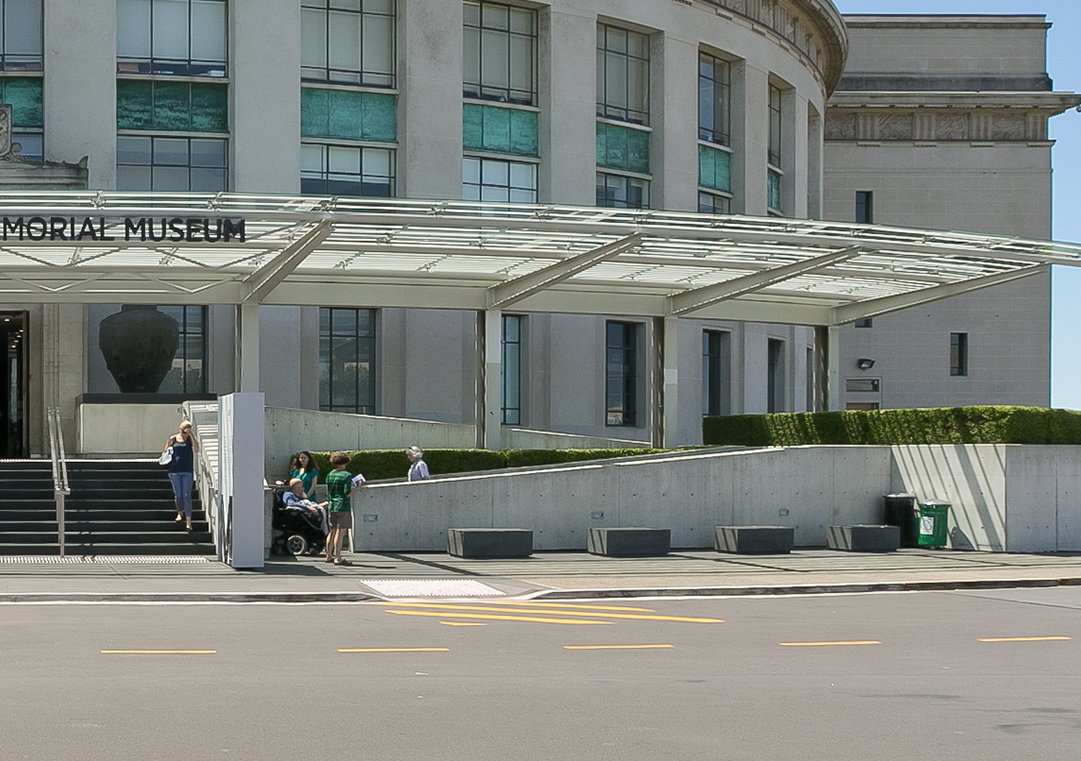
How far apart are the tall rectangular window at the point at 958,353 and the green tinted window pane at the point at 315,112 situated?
98.1 feet

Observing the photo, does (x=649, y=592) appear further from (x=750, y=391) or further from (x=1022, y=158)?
(x=1022, y=158)

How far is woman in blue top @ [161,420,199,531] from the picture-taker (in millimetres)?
23016

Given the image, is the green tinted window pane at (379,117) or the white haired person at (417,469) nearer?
the white haired person at (417,469)

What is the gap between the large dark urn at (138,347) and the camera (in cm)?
3228

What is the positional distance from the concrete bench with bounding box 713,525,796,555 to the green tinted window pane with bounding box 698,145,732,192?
2052 cm

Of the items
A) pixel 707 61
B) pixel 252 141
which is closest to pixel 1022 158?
pixel 707 61

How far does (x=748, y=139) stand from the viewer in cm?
4472

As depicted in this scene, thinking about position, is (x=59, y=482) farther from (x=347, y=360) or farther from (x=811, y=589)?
(x=347, y=360)

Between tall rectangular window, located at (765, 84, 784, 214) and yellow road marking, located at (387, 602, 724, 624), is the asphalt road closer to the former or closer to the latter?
yellow road marking, located at (387, 602, 724, 624)

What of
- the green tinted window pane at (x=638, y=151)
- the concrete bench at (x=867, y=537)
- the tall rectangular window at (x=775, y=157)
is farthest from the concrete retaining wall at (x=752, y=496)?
the tall rectangular window at (x=775, y=157)

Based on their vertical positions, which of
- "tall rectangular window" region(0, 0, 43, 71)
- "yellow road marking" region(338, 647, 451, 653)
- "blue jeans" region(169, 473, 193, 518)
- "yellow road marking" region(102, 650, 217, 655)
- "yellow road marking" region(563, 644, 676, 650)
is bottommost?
"yellow road marking" region(563, 644, 676, 650)

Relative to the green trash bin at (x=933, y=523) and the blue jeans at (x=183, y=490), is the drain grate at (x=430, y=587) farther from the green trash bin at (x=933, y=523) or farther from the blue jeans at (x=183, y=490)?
the green trash bin at (x=933, y=523)

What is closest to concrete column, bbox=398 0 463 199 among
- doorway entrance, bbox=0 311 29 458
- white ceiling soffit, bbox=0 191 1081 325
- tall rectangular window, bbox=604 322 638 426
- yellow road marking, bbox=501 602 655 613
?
tall rectangular window, bbox=604 322 638 426

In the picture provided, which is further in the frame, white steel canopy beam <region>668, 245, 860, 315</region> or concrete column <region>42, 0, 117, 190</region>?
concrete column <region>42, 0, 117, 190</region>
